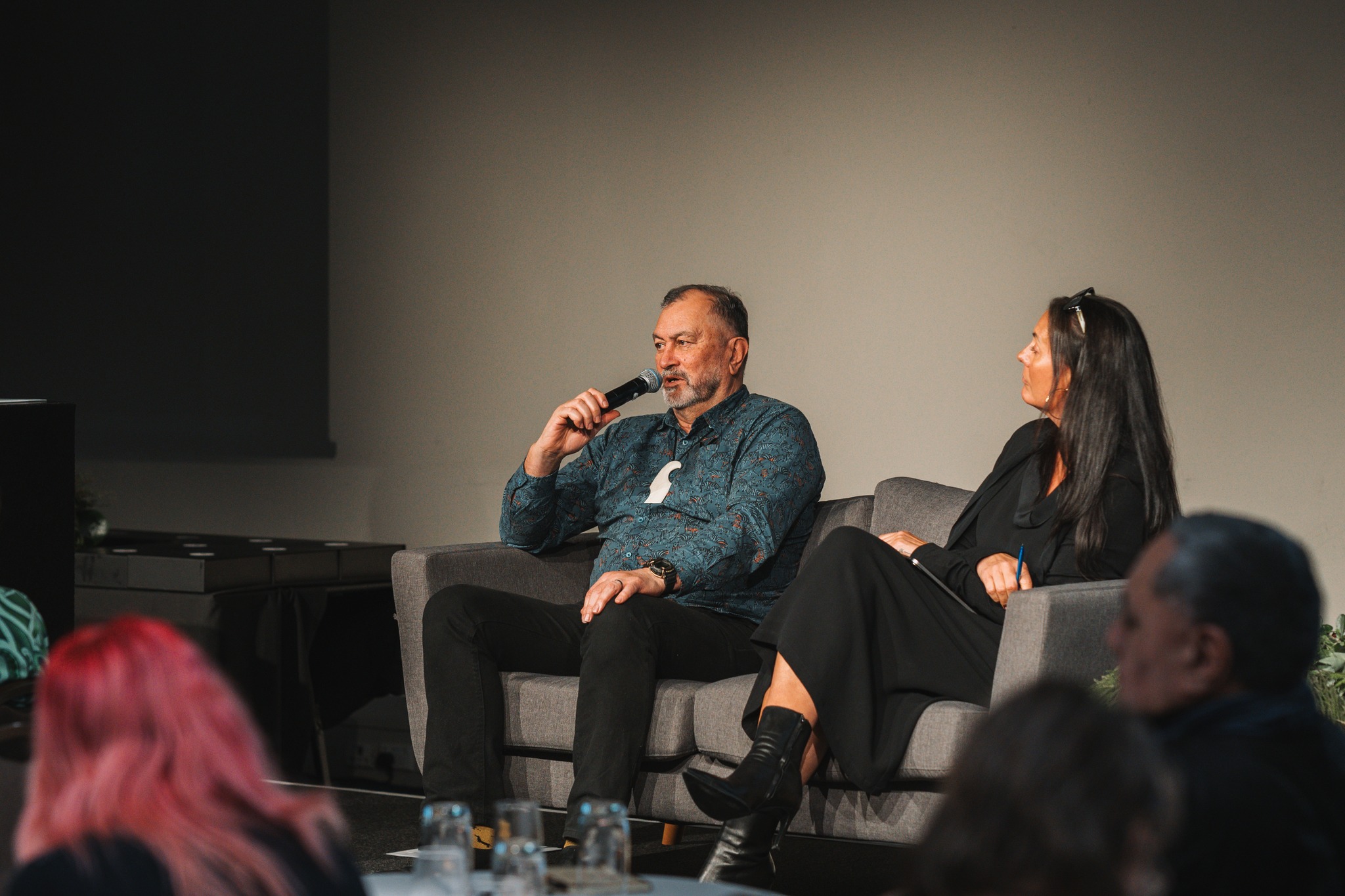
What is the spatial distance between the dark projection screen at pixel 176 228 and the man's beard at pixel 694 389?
194 centimetres

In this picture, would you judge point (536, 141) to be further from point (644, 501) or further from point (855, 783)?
point (855, 783)

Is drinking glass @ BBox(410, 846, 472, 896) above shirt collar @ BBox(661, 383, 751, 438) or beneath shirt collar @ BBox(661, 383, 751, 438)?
beneath

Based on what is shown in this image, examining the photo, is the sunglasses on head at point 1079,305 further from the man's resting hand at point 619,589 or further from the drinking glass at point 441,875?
the drinking glass at point 441,875

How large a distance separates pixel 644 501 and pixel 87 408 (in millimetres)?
2875

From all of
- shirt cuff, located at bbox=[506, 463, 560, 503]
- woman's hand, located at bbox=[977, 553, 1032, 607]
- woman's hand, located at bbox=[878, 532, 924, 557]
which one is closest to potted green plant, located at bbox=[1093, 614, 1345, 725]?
woman's hand, located at bbox=[977, 553, 1032, 607]

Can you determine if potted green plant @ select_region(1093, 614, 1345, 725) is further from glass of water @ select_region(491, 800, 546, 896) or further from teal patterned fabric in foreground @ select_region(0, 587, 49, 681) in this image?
teal patterned fabric in foreground @ select_region(0, 587, 49, 681)

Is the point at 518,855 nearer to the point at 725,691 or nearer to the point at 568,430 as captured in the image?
the point at 725,691

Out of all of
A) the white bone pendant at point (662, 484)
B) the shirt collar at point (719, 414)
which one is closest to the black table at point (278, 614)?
the white bone pendant at point (662, 484)

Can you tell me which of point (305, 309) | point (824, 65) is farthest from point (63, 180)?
point (824, 65)

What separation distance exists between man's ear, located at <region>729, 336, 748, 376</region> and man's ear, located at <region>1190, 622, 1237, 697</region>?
2.25m

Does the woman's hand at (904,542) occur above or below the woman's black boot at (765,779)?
above

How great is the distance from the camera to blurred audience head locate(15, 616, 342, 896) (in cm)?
103

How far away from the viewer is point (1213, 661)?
128cm

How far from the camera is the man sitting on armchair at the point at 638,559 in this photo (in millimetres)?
2920
